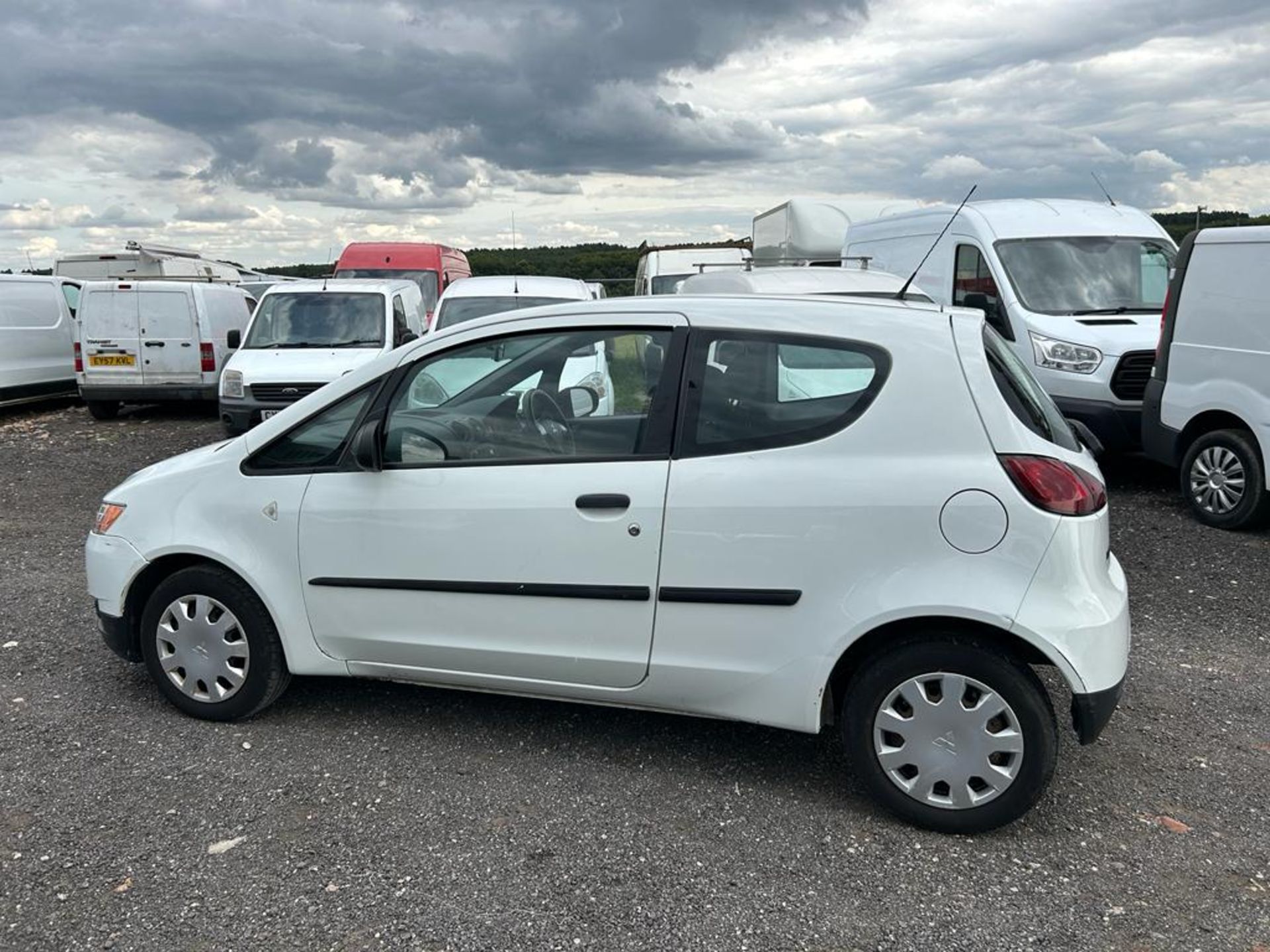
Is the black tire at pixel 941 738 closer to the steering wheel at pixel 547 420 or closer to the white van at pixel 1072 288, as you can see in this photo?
the steering wheel at pixel 547 420

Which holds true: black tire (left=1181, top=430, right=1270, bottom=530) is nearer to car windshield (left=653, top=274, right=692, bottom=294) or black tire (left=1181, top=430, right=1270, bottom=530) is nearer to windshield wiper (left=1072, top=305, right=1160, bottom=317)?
windshield wiper (left=1072, top=305, right=1160, bottom=317)

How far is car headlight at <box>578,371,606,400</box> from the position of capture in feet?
12.5

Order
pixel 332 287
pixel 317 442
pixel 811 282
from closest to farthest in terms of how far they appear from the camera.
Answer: pixel 317 442 < pixel 811 282 < pixel 332 287

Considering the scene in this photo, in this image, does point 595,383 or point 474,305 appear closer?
point 595,383

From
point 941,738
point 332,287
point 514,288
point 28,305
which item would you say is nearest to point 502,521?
point 941,738

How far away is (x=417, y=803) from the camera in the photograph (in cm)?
356

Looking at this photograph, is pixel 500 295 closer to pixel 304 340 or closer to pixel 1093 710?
pixel 304 340

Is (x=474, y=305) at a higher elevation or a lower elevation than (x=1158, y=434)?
higher

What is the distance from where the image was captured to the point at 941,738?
3295 millimetres

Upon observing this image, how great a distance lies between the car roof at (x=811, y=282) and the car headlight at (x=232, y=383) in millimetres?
5139

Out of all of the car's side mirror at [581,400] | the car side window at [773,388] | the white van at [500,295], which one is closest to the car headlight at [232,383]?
the white van at [500,295]

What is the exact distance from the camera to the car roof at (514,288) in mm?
10867

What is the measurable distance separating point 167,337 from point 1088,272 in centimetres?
1095

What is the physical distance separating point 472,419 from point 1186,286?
6029 millimetres
